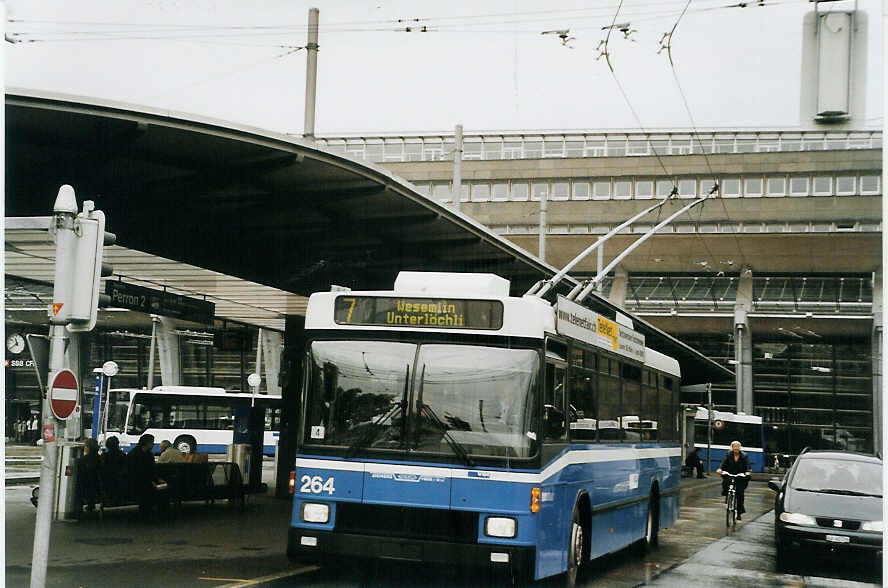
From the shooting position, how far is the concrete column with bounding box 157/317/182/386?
45.4 meters

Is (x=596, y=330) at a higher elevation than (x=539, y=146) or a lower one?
lower

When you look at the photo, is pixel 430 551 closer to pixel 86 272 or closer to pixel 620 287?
pixel 86 272

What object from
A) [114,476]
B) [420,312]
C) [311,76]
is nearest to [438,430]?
[420,312]

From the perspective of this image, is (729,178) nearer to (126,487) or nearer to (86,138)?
(126,487)

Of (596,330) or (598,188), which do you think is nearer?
(596,330)

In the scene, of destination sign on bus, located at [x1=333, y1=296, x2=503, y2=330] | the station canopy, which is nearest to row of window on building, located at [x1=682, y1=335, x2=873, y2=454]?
the station canopy

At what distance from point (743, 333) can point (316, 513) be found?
35.3m

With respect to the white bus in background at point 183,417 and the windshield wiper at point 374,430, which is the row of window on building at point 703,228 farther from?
the windshield wiper at point 374,430

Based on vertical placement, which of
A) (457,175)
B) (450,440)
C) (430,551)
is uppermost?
(457,175)

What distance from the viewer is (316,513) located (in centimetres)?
1016

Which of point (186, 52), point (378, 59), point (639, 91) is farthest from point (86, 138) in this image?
point (639, 91)

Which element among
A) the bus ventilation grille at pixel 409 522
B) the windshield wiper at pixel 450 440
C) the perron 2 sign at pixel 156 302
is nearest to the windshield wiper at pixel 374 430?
the windshield wiper at pixel 450 440

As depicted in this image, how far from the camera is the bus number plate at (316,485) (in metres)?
10.2

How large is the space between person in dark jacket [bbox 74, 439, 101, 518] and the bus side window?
29.2 ft
